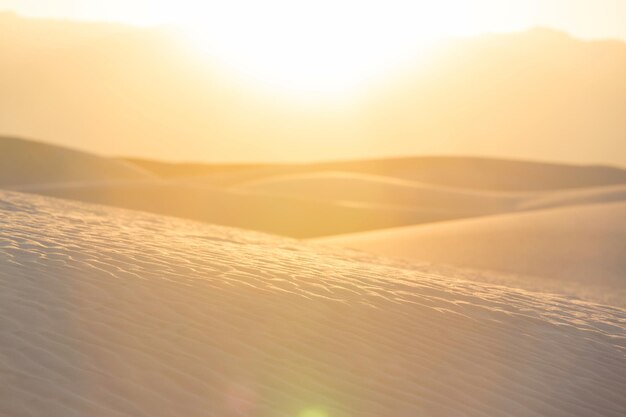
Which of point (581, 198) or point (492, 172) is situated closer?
point (581, 198)

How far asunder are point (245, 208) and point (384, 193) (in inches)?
548

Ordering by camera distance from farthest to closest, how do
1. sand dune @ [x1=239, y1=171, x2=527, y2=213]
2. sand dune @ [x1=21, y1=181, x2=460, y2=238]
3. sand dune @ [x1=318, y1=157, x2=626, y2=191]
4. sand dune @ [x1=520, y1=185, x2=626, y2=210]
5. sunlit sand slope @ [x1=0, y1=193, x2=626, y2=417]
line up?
sand dune @ [x1=318, y1=157, x2=626, y2=191], sand dune @ [x1=239, y1=171, x2=527, y2=213], sand dune @ [x1=520, y1=185, x2=626, y2=210], sand dune @ [x1=21, y1=181, x2=460, y2=238], sunlit sand slope @ [x1=0, y1=193, x2=626, y2=417]

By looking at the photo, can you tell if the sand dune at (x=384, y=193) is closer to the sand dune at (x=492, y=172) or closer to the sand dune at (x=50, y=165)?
the sand dune at (x=50, y=165)

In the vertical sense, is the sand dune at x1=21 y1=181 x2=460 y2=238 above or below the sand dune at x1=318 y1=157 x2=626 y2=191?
below

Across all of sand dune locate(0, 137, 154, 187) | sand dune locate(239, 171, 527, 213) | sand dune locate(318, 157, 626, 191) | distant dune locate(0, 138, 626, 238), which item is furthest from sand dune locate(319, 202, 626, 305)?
sand dune locate(318, 157, 626, 191)

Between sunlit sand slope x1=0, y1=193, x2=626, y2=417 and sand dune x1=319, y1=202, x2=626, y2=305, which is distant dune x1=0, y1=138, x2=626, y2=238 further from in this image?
sunlit sand slope x1=0, y1=193, x2=626, y2=417

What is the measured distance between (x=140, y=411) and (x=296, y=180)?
134 feet

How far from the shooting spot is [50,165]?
4194 cm

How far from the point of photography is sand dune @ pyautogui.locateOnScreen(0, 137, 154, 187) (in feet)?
132

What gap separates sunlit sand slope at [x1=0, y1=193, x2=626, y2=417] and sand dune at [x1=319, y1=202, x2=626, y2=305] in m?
8.72

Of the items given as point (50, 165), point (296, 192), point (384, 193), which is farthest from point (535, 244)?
point (50, 165)

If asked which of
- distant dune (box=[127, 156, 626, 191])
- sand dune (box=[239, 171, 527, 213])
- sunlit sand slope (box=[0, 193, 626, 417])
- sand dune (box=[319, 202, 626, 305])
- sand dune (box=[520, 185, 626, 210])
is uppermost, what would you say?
distant dune (box=[127, 156, 626, 191])

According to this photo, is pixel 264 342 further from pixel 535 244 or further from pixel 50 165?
pixel 50 165

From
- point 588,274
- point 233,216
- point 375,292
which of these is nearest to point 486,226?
point 588,274
